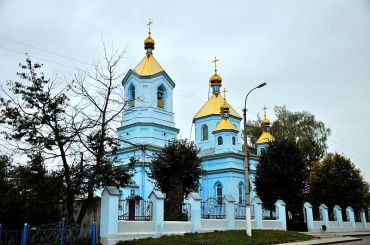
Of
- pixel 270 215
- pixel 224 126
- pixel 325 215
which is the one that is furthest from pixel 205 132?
pixel 325 215

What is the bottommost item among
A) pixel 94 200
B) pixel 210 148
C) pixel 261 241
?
pixel 261 241

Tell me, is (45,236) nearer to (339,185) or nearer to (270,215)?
(270,215)

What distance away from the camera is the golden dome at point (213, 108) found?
4148 cm

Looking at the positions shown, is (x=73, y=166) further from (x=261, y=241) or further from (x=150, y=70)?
(x=150, y=70)

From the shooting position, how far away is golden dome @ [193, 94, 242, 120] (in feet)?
136

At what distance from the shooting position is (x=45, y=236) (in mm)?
12688

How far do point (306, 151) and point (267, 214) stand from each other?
12.6m

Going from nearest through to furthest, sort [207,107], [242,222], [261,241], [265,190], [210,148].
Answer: [261,241] < [242,222] < [265,190] < [210,148] < [207,107]

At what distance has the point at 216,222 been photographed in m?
19.8

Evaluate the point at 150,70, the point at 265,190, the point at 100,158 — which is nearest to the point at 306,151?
the point at 265,190

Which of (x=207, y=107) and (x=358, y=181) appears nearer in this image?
(x=358, y=181)

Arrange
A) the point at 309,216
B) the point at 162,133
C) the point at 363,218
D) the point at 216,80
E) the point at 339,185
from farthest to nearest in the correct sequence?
the point at 216,80 < the point at 363,218 < the point at 162,133 < the point at 339,185 < the point at 309,216

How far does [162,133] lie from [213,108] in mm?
10208

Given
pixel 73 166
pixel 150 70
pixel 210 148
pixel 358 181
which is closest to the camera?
pixel 73 166
